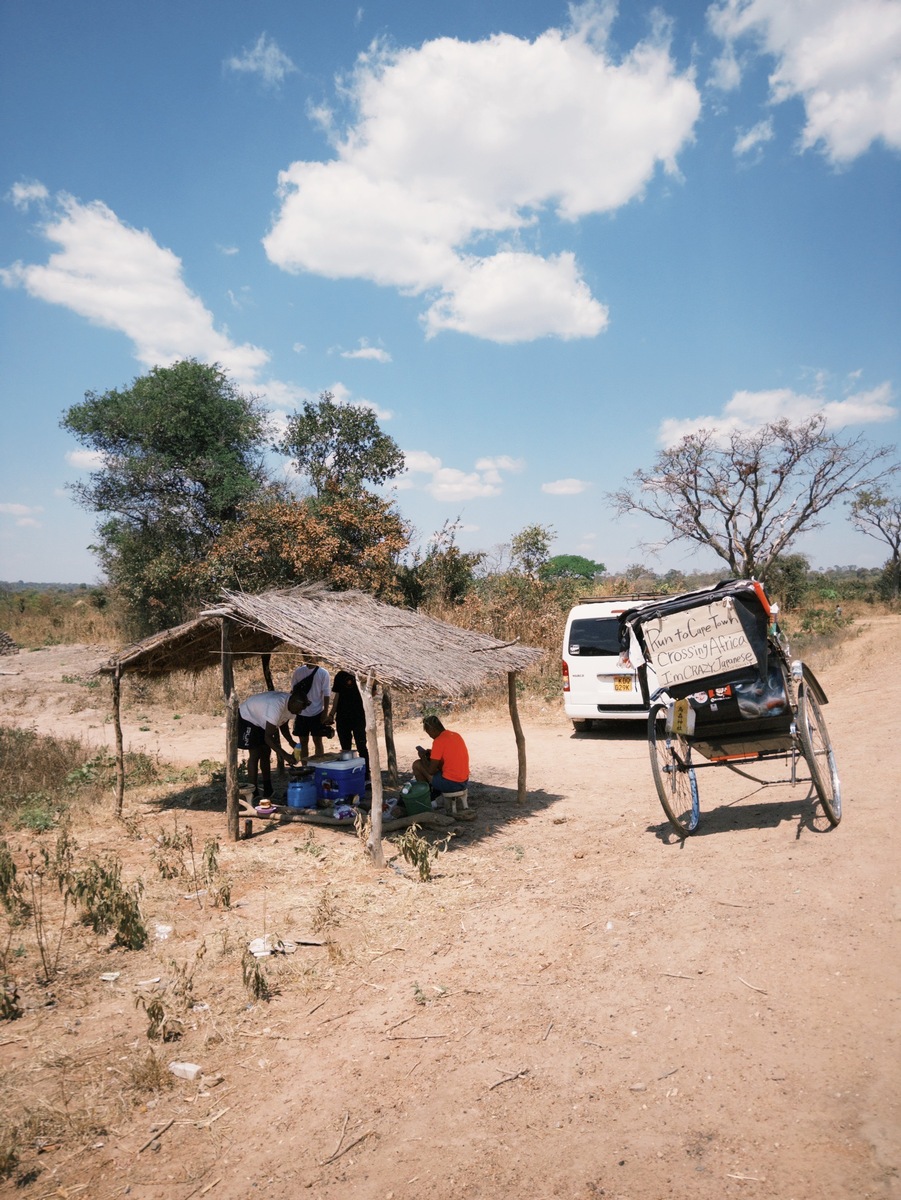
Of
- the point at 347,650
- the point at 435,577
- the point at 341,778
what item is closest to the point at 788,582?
the point at 435,577

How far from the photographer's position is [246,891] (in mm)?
7207

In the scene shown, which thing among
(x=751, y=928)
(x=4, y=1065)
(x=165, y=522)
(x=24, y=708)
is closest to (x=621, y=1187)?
(x=751, y=928)

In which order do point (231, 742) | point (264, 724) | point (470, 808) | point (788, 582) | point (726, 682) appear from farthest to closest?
point (788, 582) → point (470, 808) → point (264, 724) → point (231, 742) → point (726, 682)

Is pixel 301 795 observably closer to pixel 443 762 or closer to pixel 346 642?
pixel 443 762

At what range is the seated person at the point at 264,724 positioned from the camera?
9.63m

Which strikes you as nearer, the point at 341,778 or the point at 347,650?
the point at 347,650

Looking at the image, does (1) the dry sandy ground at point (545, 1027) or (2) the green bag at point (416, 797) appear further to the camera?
(2) the green bag at point (416, 797)

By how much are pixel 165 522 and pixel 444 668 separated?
1945cm

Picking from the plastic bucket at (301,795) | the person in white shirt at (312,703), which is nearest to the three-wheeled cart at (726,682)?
the plastic bucket at (301,795)

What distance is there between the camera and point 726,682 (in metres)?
6.59

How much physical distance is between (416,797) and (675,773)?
10.6ft

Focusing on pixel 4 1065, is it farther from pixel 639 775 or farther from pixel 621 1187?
pixel 639 775

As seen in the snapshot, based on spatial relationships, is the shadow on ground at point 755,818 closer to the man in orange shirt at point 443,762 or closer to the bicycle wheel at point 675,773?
the bicycle wheel at point 675,773

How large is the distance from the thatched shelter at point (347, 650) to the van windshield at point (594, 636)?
2.39 m
